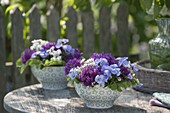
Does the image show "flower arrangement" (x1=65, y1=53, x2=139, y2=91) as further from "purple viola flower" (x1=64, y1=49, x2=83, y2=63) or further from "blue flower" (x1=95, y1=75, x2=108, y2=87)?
"purple viola flower" (x1=64, y1=49, x2=83, y2=63)

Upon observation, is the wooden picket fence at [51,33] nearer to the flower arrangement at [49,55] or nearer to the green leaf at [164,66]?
the flower arrangement at [49,55]

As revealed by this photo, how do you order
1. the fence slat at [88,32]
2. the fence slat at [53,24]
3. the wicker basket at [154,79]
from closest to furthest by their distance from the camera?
1. the wicker basket at [154,79]
2. the fence slat at [53,24]
3. the fence slat at [88,32]

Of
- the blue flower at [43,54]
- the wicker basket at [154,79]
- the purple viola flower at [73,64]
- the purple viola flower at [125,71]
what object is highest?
the blue flower at [43,54]

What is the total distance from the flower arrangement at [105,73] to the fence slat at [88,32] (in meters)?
1.55

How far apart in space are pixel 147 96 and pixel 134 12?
74.6 inches

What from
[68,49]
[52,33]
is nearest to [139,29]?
[52,33]

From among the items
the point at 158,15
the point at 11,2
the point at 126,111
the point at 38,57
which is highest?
the point at 11,2

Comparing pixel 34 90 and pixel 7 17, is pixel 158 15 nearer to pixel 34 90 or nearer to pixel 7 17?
pixel 34 90

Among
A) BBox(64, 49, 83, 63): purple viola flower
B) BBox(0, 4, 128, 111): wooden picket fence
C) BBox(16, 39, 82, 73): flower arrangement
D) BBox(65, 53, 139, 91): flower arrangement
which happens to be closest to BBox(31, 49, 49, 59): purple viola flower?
BBox(16, 39, 82, 73): flower arrangement

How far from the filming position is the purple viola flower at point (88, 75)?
1.92 meters

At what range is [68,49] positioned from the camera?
7.88ft

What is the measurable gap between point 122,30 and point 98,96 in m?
1.85

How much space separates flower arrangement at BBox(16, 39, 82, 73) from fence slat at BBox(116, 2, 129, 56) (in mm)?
1376

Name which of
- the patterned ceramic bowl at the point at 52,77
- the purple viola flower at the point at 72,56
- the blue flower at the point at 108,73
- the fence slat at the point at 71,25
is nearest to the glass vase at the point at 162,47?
the purple viola flower at the point at 72,56
